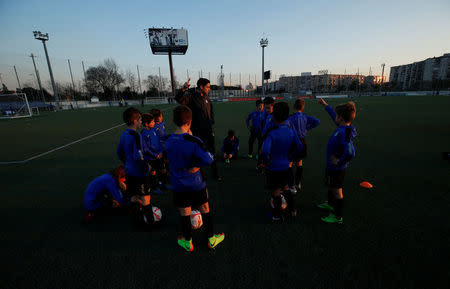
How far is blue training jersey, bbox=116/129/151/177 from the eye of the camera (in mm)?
2598

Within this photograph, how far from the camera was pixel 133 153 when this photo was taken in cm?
262

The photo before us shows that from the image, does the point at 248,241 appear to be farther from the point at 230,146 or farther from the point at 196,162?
the point at 230,146

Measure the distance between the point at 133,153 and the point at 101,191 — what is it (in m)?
1.06

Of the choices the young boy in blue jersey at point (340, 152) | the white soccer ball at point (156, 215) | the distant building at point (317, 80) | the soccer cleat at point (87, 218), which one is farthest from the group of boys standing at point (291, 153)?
the distant building at point (317, 80)

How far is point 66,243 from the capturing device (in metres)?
2.69

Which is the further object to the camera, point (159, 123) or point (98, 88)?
point (98, 88)

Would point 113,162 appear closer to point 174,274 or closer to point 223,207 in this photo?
point 223,207

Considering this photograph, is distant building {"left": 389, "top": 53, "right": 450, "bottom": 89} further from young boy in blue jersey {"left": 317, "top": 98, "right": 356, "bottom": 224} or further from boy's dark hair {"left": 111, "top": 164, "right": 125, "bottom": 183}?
boy's dark hair {"left": 111, "top": 164, "right": 125, "bottom": 183}

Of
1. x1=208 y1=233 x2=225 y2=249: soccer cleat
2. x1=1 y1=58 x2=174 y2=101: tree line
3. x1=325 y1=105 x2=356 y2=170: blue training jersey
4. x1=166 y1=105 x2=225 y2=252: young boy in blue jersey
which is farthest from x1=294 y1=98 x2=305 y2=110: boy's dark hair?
x1=1 y1=58 x2=174 y2=101: tree line

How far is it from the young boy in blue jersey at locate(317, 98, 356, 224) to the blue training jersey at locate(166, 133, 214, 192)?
5.92ft

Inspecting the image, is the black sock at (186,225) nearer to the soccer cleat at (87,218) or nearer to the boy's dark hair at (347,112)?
the soccer cleat at (87,218)

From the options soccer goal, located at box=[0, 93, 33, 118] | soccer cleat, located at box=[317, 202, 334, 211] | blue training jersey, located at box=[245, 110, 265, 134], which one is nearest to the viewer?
soccer cleat, located at box=[317, 202, 334, 211]

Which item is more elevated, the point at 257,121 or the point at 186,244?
the point at 257,121

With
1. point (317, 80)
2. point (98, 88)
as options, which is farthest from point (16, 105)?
point (317, 80)
